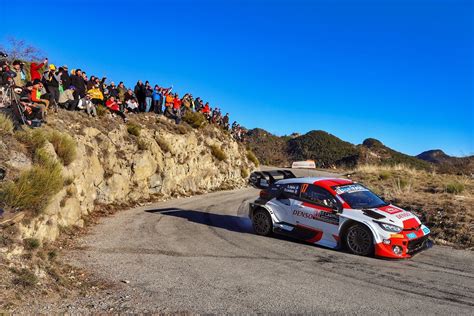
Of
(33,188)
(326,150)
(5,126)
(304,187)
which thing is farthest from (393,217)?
(326,150)

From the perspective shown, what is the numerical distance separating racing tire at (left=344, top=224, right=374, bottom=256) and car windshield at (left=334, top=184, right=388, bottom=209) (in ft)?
2.11

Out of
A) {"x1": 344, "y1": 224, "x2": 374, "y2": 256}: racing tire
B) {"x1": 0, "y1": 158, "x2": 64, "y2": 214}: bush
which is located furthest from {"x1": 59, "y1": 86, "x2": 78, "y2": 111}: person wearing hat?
{"x1": 344, "y1": 224, "x2": 374, "y2": 256}: racing tire

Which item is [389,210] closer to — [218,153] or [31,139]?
[31,139]

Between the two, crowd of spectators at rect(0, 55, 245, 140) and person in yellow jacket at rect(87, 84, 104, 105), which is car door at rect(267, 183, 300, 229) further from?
person in yellow jacket at rect(87, 84, 104, 105)

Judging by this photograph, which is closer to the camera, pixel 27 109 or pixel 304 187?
pixel 304 187

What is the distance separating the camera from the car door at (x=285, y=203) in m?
11.2

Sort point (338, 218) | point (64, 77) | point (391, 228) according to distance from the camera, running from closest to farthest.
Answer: point (391, 228) < point (338, 218) < point (64, 77)

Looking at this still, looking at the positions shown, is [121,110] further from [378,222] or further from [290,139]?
[290,139]

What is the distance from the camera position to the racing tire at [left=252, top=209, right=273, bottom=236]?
38.1 ft

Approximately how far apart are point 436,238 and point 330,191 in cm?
367

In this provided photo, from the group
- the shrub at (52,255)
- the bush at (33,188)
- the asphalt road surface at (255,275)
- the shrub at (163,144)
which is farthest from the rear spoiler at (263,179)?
the shrub at (163,144)

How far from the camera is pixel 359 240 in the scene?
379 inches

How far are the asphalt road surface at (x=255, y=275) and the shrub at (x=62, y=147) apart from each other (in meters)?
2.56

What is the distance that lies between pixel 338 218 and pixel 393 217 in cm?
130
